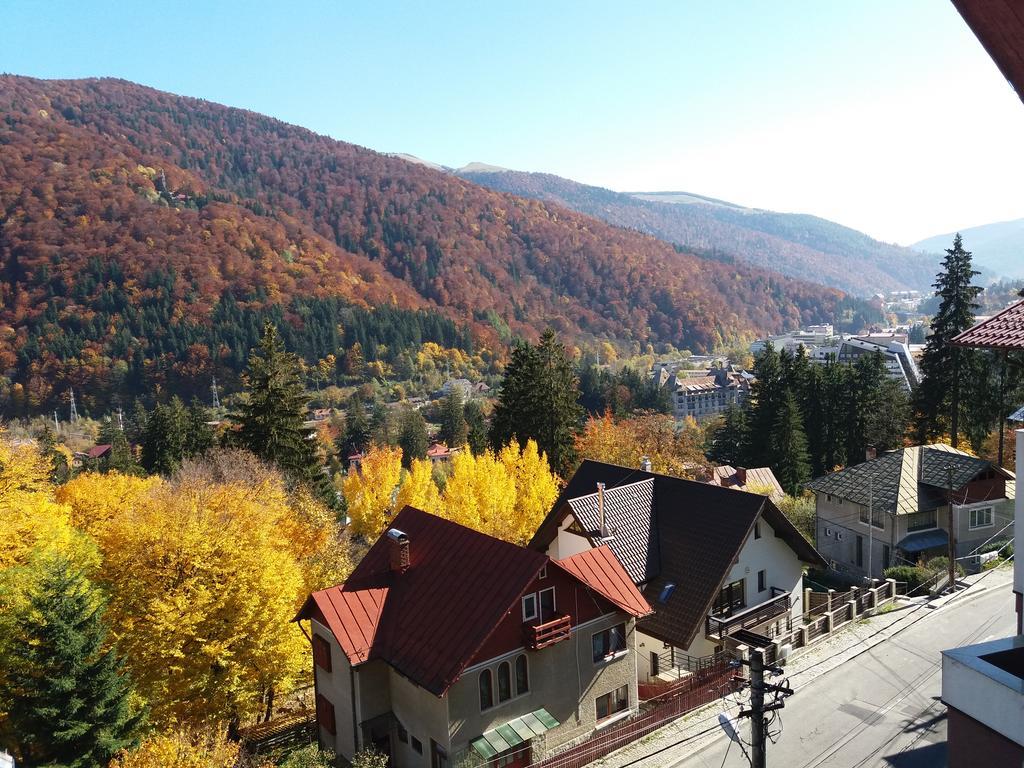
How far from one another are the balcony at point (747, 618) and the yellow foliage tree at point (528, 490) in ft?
44.7

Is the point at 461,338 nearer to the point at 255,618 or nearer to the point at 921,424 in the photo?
the point at 921,424

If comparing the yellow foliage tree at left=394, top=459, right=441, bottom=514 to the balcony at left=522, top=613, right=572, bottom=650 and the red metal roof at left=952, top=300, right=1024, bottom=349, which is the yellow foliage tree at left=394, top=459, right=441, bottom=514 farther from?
the red metal roof at left=952, top=300, right=1024, bottom=349

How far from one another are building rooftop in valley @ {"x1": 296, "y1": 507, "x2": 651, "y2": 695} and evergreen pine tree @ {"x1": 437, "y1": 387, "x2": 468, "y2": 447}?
68000 mm

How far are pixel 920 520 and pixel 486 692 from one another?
27.5 m

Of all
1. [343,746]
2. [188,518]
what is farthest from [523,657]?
[188,518]

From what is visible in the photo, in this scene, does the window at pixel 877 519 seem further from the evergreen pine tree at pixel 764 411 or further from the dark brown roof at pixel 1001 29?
the dark brown roof at pixel 1001 29

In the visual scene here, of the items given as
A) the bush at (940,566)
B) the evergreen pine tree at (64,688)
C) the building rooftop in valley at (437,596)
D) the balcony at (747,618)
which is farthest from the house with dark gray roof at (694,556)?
the evergreen pine tree at (64,688)

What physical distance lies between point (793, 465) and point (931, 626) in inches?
1247

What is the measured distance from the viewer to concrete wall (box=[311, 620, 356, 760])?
20.8m

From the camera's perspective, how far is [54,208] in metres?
176

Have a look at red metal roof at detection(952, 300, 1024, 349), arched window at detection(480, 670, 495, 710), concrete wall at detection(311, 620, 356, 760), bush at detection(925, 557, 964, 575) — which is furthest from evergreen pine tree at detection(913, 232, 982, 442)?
red metal roof at detection(952, 300, 1024, 349)

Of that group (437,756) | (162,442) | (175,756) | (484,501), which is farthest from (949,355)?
(162,442)

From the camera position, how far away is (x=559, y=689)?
21.0m

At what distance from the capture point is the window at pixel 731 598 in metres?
25.5
